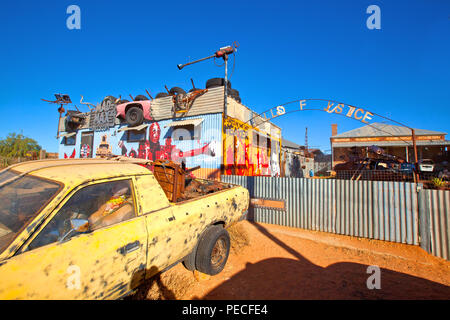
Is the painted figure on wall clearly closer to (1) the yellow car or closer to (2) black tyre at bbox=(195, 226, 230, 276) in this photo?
(2) black tyre at bbox=(195, 226, 230, 276)

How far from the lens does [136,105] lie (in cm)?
1195

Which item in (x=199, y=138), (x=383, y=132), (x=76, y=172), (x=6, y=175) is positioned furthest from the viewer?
(x=383, y=132)

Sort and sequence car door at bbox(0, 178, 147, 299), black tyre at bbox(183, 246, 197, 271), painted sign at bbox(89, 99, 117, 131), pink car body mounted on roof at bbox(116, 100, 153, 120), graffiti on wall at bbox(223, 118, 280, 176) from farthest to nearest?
painted sign at bbox(89, 99, 117, 131), pink car body mounted on roof at bbox(116, 100, 153, 120), graffiti on wall at bbox(223, 118, 280, 176), black tyre at bbox(183, 246, 197, 271), car door at bbox(0, 178, 147, 299)

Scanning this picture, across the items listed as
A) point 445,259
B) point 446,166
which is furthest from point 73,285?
point 446,166

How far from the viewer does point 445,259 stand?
4.19 metres

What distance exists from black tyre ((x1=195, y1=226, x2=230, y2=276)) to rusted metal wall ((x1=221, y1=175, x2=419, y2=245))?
3.33 meters

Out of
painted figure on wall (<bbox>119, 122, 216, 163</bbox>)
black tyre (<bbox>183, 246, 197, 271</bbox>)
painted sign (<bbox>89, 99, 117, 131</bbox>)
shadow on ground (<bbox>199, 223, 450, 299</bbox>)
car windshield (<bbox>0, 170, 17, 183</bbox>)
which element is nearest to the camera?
car windshield (<bbox>0, 170, 17, 183</bbox>)

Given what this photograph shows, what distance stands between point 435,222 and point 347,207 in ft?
5.83

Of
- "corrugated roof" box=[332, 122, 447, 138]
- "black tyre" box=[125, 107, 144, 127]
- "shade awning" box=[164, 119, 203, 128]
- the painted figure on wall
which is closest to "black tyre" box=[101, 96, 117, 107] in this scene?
"black tyre" box=[125, 107, 144, 127]

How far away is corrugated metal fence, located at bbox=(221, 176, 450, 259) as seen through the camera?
14.7 feet

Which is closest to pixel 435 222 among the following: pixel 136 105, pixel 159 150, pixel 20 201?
pixel 20 201

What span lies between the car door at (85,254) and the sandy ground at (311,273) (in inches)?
54.6

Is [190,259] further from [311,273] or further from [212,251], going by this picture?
[311,273]
